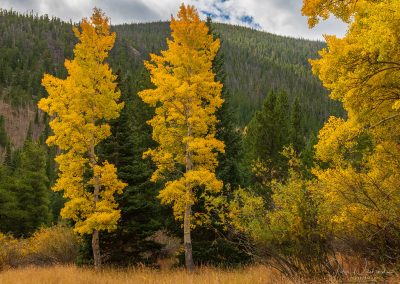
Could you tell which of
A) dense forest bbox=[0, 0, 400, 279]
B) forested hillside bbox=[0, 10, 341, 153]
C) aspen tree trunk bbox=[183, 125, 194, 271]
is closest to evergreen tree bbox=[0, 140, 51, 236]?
dense forest bbox=[0, 0, 400, 279]

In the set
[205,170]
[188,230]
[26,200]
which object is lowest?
[188,230]

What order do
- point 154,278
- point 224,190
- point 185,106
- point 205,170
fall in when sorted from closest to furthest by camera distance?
point 154,278
point 205,170
point 185,106
point 224,190

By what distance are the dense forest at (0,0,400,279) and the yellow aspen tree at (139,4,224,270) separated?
0.22 feet

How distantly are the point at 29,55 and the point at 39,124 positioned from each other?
1785 inches

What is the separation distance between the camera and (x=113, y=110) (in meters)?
17.0

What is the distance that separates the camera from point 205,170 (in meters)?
15.8

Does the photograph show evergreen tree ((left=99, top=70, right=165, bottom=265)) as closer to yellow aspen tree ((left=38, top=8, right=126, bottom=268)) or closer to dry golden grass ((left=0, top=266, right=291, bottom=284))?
yellow aspen tree ((left=38, top=8, right=126, bottom=268))

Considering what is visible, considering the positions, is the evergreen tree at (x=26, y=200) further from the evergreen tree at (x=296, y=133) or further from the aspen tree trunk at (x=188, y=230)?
the evergreen tree at (x=296, y=133)

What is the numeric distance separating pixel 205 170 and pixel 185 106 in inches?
128

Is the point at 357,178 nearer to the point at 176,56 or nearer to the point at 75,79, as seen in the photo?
the point at 176,56

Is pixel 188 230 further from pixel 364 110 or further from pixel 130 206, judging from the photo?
pixel 364 110

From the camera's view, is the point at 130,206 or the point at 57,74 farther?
the point at 57,74

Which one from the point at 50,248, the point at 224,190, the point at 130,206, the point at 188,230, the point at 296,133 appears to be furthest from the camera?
the point at 296,133

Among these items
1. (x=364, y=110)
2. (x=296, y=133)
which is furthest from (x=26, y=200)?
(x=364, y=110)
